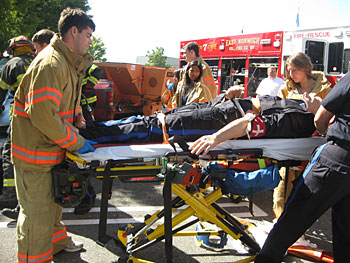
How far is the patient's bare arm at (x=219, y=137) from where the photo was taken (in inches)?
95.3

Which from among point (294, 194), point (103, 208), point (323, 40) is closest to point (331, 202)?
point (294, 194)

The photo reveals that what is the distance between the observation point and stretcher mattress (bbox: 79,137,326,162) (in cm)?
246

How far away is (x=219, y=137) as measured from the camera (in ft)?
8.09

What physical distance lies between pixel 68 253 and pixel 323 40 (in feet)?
27.8

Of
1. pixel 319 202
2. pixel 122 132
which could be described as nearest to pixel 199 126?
pixel 122 132

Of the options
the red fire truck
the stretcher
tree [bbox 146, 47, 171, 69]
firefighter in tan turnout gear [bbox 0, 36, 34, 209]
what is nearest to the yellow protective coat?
the stretcher

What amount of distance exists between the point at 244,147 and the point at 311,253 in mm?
1281

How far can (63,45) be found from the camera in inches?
92.9

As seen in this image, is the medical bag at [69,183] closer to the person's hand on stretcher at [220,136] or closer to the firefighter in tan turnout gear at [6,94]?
the person's hand on stretcher at [220,136]

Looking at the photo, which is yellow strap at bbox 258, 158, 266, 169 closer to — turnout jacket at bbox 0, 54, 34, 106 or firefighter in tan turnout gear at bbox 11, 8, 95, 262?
firefighter in tan turnout gear at bbox 11, 8, 95, 262

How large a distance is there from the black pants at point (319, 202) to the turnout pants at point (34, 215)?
5.23 feet

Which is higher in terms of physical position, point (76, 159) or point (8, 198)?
point (76, 159)

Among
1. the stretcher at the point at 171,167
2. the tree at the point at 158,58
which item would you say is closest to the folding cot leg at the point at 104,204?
the stretcher at the point at 171,167

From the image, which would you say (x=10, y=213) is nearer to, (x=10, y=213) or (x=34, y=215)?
(x=10, y=213)
